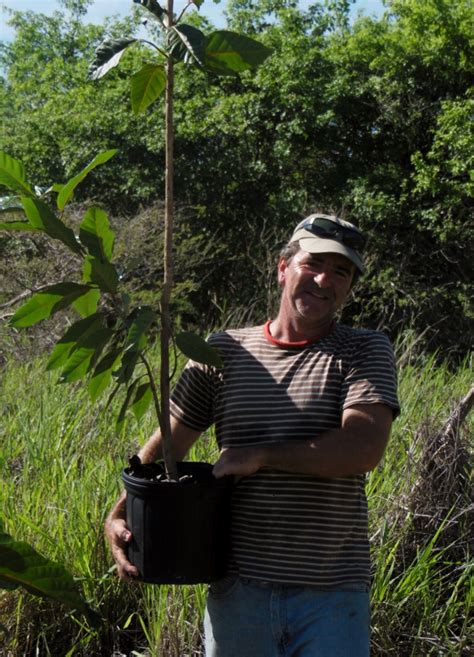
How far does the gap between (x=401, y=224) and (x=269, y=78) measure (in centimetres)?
308

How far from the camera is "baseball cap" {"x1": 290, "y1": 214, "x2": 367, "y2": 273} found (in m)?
2.43

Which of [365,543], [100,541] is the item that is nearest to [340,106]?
[100,541]

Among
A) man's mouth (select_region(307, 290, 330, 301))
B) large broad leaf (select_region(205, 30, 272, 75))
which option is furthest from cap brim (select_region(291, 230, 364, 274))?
large broad leaf (select_region(205, 30, 272, 75))

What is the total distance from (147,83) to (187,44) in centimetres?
34

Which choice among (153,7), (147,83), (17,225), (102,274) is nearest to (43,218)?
(17,225)

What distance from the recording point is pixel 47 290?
2186 mm

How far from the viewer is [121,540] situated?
2373 millimetres

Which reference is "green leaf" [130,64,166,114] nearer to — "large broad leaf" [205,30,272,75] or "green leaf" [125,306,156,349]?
"large broad leaf" [205,30,272,75]

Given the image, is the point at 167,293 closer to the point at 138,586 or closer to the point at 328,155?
the point at 138,586

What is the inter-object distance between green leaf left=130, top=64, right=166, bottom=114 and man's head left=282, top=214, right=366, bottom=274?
21.7 inches

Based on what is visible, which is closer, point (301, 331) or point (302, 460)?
point (302, 460)

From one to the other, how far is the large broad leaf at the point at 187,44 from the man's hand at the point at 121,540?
115 cm

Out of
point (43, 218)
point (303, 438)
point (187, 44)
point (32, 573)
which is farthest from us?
point (303, 438)

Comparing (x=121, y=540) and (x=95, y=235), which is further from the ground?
(x=95, y=235)
